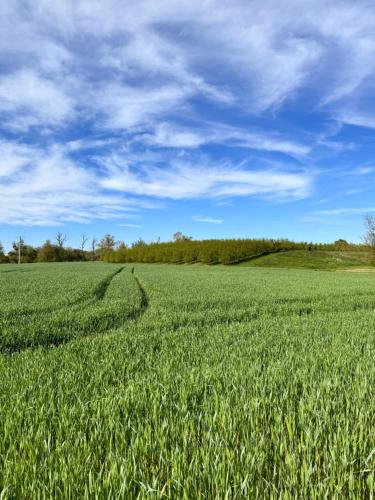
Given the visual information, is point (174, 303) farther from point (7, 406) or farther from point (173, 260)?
point (173, 260)

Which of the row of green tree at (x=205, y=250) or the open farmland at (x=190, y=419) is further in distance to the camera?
the row of green tree at (x=205, y=250)

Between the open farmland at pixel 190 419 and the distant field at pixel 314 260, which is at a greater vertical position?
the distant field at pixel 314 260

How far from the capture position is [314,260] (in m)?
98.2

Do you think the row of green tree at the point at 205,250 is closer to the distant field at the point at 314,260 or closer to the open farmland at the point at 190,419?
the distant field at the point at 314,260

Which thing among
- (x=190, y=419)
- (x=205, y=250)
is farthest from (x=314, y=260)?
(x=190, y=419)

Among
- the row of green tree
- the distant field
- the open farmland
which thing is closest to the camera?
the open farmland

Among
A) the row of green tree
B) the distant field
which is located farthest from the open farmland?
the row of green tree

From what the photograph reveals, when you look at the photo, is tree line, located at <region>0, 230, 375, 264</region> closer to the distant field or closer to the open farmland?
the distant field

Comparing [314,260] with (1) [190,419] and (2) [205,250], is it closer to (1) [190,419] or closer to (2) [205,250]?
(2) [205,250]

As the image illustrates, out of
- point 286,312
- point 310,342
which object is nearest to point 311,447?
point 310,342

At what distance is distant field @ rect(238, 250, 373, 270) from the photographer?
91.9 m

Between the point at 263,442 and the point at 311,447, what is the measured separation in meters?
0.43

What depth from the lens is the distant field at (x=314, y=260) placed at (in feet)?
301

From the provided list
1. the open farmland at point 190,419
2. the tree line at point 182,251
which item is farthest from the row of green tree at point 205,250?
the open farmland at point 190,419
